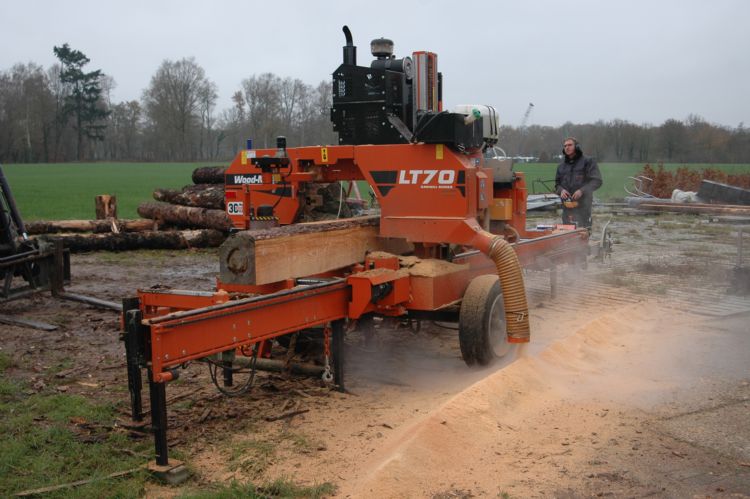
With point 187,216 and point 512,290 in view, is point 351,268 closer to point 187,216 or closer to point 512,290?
point 512,290

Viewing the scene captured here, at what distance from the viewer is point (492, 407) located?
454cm

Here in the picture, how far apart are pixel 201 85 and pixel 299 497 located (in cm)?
7713

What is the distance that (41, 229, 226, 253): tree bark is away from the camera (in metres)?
13.0

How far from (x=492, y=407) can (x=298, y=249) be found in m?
1.81

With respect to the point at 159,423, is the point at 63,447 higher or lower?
lower

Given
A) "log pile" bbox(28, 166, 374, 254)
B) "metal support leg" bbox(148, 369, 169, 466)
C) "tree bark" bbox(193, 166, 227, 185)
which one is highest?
"tree bark" bbox(193, 166, 227, 185)

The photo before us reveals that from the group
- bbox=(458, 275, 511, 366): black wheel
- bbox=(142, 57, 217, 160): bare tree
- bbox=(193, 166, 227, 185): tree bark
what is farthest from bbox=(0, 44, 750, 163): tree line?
bbox=(458, 275, 511, 366): black wheel

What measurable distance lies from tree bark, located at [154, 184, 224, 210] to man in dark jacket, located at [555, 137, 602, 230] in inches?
283

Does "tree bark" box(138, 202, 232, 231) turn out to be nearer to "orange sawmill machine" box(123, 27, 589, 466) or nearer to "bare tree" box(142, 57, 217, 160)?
"orange sawmill machine" box(123, 27, 589, 466)

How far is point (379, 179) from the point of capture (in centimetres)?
583

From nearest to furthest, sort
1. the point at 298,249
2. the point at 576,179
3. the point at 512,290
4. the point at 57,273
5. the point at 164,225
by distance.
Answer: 1. the point at 298,249
2. the point at 512,290
3. the point at 57,273
4. the point at 576,179
5. the point at 164,225

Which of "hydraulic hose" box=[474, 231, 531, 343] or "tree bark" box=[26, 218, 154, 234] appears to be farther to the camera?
"tree bark" box=[26, 218, 154, 234]

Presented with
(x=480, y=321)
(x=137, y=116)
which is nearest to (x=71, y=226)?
(x=480, y=321)

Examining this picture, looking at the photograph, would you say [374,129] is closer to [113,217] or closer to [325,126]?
[113,217]
